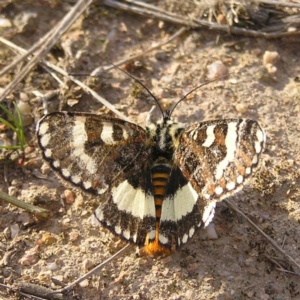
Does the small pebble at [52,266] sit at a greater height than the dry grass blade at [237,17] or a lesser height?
lesser

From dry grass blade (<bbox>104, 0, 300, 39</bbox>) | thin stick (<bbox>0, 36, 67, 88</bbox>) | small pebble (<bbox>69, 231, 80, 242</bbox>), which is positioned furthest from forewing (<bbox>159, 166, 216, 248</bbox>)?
dry grass blade (<bbox>104, 0, 300, 39</bbox>)

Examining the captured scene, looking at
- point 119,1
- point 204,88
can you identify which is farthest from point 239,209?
point 119,1

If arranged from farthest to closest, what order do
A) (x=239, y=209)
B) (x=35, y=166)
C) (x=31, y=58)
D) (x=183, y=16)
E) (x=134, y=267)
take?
(x=183, y=16) < (x=31, y=58) < (x=35, y=166) < (x=239, y=209) < (x=134, y=267)

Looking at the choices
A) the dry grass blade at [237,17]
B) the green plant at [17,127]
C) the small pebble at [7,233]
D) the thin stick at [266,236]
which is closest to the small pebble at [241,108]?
the dry grass blade at [237,17]

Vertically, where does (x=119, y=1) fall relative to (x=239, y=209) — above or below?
above

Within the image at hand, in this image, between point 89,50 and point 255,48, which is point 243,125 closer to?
point 255,48

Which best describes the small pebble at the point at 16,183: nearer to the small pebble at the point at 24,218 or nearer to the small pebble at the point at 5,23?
the small pebble at the point at 24,218

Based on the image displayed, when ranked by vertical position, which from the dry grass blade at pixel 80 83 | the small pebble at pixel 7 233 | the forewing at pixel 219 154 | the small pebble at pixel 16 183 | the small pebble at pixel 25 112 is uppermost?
the dry grass blade at pixel 80 83

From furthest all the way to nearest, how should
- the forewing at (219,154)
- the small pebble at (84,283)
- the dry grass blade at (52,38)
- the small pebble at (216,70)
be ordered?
the small pebble at (216,70) < the dry grass blade at (52,38) < the small pebble at (84,283) < the forewing at (219,154)

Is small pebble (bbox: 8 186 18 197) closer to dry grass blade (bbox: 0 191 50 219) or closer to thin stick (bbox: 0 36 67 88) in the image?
dry grass blade (bbox: 0 191 50 219)
